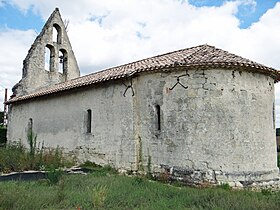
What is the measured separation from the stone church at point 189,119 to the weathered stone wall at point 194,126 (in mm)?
30

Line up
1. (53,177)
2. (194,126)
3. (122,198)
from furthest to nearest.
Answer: (194,126) → (53,177) → (122,198)

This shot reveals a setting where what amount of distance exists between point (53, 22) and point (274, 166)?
52.7 feet

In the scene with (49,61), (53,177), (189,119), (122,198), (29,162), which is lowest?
(122,198)

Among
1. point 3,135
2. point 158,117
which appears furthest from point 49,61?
point 158,117

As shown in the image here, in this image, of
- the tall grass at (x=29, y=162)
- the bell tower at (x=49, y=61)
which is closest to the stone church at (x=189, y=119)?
the tall grass at (x=29, y=162)

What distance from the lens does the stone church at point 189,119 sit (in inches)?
366

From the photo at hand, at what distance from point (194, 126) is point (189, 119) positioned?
0.28 metres

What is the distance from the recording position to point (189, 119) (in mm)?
9555

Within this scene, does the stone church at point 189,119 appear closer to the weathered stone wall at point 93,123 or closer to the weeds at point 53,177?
the weathered stone wall at point 93,123

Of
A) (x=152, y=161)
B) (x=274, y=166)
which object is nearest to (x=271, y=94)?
(x=274, y=166)

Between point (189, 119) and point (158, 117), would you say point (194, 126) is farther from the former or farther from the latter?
point (158, 117)

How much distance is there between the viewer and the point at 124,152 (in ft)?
35.9

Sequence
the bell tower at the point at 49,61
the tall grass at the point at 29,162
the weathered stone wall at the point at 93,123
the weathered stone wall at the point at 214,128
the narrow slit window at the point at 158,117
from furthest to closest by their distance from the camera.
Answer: the bell tower at the point at 49,61 → the tall grass at the point at 29,162 → the weathered stone wall at the point at 93,123 → the narrow slit window at the point at 158,117 → the weathered stone wall at the point at 214,128

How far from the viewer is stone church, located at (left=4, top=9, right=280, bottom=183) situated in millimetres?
9289
